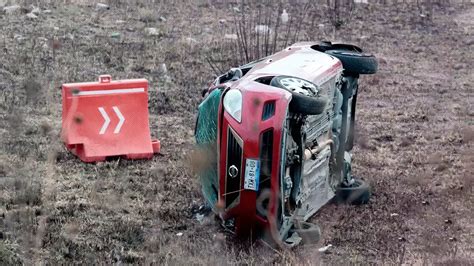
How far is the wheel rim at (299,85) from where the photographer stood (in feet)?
Answer: 19.6

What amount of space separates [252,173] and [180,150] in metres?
3.06

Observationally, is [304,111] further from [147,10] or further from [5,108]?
[147,10]

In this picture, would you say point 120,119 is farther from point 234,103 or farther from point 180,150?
point 234,103

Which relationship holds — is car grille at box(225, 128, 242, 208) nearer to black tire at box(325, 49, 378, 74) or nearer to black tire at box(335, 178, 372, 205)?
black tire at box(335, 178, 372, 205)

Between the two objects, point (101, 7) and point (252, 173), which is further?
point (101, 7)

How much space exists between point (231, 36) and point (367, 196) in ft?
24.5

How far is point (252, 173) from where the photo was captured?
5.68m

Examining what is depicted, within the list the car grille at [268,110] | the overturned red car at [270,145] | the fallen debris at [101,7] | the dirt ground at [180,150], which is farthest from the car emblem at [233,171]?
the fallen debris at [101,7]

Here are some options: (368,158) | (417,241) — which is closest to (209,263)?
(417,241)

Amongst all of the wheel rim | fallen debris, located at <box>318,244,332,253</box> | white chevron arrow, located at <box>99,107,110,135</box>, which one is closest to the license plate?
the wheel rim

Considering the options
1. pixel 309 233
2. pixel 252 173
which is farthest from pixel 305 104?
pixel 309 233

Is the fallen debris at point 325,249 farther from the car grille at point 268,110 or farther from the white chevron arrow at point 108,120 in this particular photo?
the white chevron arrow at point 108,120

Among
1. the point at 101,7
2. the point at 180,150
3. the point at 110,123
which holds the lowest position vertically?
the point at 101,7

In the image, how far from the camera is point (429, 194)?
7.53 m
